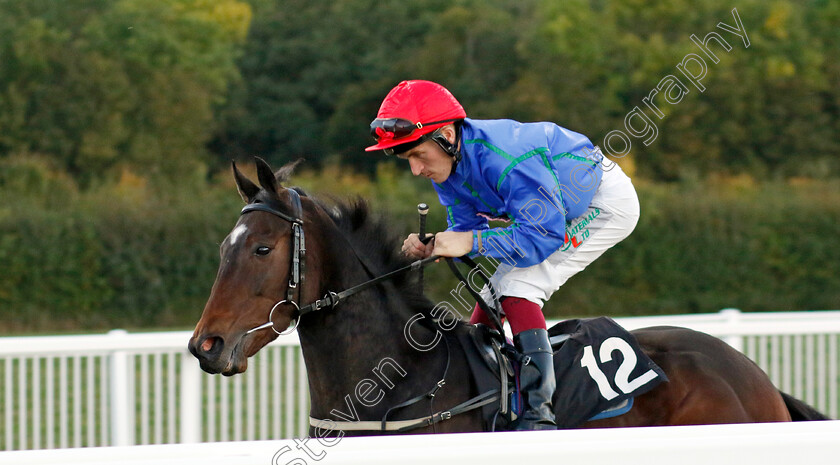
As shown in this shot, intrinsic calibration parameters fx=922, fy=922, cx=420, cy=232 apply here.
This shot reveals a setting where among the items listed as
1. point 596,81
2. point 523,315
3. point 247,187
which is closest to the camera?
point 247,187

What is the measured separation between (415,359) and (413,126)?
0.67m

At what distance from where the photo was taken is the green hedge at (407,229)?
12.1 meters

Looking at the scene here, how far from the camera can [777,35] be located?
73.2 ft

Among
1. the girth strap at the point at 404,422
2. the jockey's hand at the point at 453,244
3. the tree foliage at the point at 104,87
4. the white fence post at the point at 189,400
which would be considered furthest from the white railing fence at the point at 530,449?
the tree foliage at the point at 104,87

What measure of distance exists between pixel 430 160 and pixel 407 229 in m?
8.64

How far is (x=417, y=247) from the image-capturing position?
2906 millimetres

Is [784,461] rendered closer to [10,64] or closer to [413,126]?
[413,126]

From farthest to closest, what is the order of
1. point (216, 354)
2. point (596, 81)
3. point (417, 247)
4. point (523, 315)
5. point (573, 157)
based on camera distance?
point (596, 81) → point (417, 247) → point (573, 157) → point (523, 315) → point (216, 354)

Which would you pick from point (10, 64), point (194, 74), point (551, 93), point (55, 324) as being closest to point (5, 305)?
point (55, 324)

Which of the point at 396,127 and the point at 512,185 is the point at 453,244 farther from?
the point at 396,127

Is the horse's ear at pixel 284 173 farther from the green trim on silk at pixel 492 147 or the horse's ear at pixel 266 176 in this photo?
the green trim on silk at pixel 492 147

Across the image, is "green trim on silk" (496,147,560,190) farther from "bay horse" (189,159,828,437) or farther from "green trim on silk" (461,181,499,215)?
"bay horse" (189,159,828,437)

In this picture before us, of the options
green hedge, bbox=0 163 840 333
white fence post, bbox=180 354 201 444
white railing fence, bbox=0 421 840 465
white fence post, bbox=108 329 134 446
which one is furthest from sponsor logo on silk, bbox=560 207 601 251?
green hedge, bbox=0 163 840 333

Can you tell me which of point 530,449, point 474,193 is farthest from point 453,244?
point 530,449
